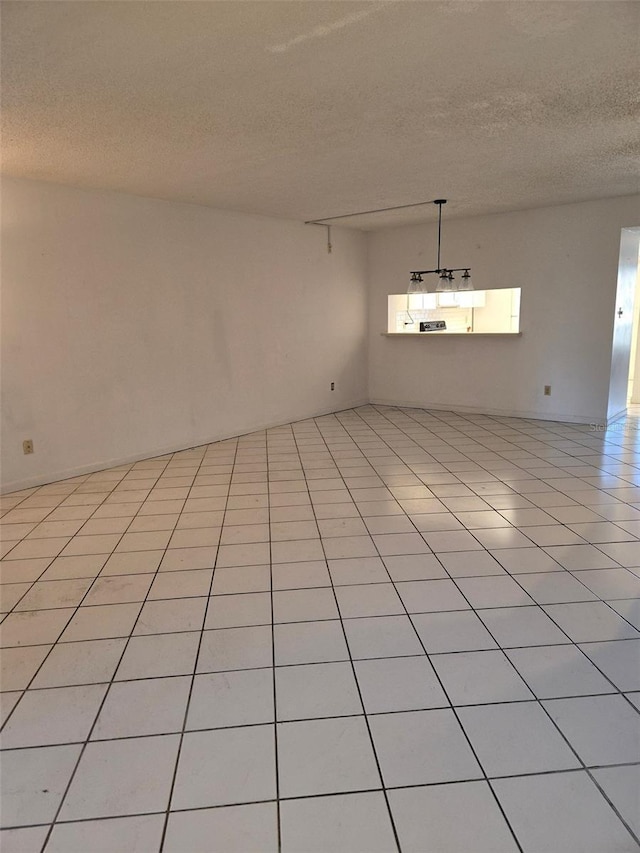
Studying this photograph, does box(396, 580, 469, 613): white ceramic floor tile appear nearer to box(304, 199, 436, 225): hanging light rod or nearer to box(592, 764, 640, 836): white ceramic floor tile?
box(592, 764, 640, 836): white ceramic floor tile

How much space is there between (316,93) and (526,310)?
13.4 ft

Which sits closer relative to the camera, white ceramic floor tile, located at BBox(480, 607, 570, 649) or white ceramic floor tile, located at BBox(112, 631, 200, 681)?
white ceramic floor tile, located at BBox(112, 631, 200, 681)

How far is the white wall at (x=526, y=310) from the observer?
5.32 metres

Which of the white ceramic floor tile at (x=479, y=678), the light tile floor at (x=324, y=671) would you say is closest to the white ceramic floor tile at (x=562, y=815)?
the light tile floor at (x=324, y=671)

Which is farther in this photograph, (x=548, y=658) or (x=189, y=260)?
(x=189, y=260)

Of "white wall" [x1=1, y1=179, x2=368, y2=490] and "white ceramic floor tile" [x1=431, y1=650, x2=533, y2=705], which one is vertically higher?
"white wall" [x1=1, y1=179, x2=368, y2=490]

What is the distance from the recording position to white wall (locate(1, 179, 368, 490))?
151 inches

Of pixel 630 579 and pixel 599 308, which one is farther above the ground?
pixel 599 308

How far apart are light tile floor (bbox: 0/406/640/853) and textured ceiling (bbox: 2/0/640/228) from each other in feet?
7.11

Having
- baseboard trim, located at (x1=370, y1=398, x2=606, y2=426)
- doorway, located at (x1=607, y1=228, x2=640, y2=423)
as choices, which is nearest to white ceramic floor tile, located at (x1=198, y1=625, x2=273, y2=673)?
baseboard trim, located at (x1=370, y1=398, x2=606, y2=426)

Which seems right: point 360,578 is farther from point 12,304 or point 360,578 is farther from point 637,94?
point 12,304

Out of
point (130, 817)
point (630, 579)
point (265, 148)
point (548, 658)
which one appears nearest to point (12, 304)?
point (265, 148)

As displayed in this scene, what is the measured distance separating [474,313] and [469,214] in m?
1.53

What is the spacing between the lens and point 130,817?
135cm
